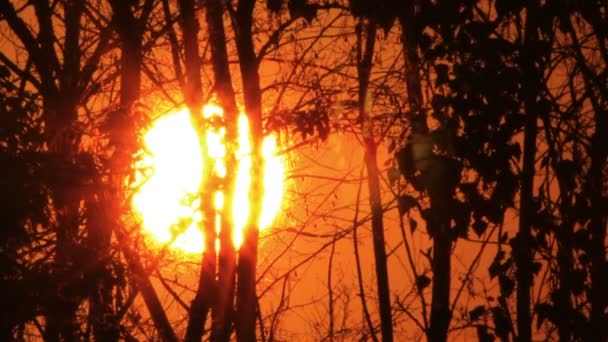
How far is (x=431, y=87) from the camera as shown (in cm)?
545

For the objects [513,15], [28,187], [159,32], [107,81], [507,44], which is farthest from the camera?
[107,81]

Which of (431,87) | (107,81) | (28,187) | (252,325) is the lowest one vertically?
(252,325)

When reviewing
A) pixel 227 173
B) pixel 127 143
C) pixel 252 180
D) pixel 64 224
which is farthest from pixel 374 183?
pixel 64 224

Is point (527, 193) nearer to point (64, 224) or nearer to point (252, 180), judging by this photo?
point (252, 180)

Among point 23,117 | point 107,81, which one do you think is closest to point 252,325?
point 23,117

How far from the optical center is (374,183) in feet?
25.2

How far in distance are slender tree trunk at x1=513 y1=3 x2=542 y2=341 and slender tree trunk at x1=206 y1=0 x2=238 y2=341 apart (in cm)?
239

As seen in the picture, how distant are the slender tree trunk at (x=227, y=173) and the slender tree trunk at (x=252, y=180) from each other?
0.41 feet

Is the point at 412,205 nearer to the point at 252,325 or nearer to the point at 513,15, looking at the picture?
the point at 513,15

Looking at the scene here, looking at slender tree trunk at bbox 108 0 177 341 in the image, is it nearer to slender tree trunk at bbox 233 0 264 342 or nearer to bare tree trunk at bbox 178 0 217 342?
bare tree trunk at bbox 178 0 217 342

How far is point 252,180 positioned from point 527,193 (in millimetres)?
2660

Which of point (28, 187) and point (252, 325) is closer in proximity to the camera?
point (28, 187)

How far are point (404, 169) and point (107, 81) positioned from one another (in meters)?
4.90

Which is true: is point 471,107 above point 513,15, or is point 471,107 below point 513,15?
below
